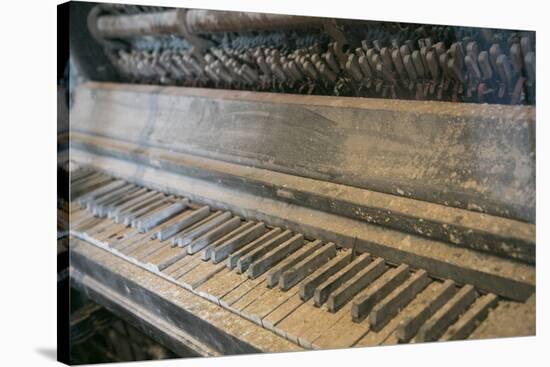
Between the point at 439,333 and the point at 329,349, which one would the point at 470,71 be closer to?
the point at 439,333

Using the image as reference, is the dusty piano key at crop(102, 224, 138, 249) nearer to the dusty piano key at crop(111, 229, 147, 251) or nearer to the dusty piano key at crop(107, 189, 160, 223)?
the dusty piano key at crop(111, 229, 147, 251)

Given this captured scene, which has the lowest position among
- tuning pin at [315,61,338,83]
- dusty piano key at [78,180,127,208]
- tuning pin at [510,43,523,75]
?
dusty piano key at [78,180,127,208]

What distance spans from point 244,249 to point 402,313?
0.77 metres

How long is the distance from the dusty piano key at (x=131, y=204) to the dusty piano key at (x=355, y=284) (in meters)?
1.25

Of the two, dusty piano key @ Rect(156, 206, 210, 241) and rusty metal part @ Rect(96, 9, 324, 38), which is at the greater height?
rusty metal part @ Rect(96, 9, 324, 38)

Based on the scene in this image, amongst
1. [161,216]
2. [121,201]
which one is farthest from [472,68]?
[121,201]

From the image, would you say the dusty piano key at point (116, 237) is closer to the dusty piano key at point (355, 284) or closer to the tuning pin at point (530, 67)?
the dusty piano key at point (355, 284)

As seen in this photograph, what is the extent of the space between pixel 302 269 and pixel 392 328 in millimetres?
448

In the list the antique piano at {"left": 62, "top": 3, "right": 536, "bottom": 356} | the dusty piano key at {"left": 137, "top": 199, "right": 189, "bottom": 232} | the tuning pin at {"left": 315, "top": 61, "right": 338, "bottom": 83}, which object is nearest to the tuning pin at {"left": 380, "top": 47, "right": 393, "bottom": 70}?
the antique piano at {"left": 62, "top": 3, "right": 536, "bottom": 356}

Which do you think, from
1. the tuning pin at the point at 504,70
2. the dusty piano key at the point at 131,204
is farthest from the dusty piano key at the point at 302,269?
the tuning pin at the point at 504,70

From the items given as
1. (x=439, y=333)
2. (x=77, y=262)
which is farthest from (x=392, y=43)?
(x=77, y=262)

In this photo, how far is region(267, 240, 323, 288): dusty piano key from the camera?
2.48 metres

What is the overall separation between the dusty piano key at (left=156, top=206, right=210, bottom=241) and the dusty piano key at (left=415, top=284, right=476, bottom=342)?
1.22 metres

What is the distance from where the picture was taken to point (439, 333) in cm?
221
